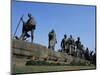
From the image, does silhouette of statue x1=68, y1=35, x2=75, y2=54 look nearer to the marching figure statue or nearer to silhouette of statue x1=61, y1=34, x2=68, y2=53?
silhouette of statue x1=61, y1=34, x2=68, y2=53

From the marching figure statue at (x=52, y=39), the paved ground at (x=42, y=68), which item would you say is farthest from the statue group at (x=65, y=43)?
the paved ground at (x=42, y=68)

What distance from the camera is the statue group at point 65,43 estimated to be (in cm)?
261

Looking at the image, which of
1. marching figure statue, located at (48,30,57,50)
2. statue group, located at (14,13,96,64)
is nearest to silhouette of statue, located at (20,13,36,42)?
statue group, located at (14,13,96,64)

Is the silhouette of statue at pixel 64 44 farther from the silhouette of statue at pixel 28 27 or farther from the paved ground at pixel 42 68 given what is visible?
the silhouette of statue at pixel 28 27

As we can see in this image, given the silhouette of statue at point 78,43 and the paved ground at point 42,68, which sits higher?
the silhouette of statue at point 78,43

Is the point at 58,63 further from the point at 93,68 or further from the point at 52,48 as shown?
the point at 93,68

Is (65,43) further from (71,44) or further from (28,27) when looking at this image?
(28,27)

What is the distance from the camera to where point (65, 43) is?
2785 mm

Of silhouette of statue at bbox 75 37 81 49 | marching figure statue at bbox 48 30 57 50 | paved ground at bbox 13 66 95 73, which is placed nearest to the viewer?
paved ground at bbox 13 66 95 73

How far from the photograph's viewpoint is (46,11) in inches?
106

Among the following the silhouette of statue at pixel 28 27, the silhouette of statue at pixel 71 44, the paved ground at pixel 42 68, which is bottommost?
the paved ground at pixel 42 68

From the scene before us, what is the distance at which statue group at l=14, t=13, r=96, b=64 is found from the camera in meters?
2.61
